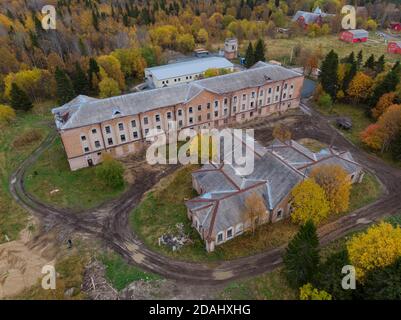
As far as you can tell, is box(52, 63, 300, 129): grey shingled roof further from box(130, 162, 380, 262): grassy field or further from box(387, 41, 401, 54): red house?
box(387, 41, 401, 54): red house

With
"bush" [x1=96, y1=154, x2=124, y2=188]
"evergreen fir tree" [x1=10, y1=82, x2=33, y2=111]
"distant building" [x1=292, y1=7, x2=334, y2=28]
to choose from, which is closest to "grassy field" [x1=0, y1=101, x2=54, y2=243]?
"evergreen fir tree" [x1=10, y1=82, x2=33, y2=111]

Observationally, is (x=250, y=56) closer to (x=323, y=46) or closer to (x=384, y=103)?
(x=384, y=103)

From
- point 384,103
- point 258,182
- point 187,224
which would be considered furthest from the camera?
point 384,103

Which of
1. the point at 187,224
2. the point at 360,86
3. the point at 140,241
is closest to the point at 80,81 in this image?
the point at 140,241

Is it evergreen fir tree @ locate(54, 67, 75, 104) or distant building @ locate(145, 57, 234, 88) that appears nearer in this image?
evergreen fir tree @ locate(54, 67, 75, 104)

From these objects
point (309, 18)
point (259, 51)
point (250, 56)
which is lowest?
point (250, 56)

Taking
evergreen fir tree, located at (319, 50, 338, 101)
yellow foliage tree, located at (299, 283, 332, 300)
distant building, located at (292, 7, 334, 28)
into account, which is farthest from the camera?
distant building, located at (292, 7, 334, 28)

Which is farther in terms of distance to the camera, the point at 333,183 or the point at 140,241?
the point at 140,241
